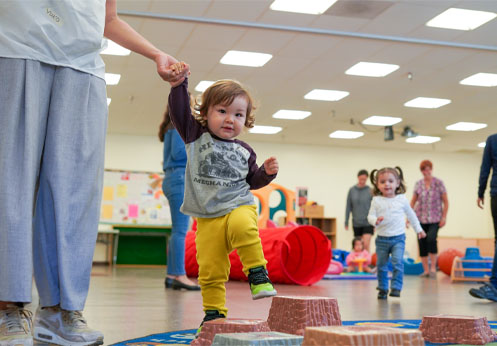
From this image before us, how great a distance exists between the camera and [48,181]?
1.71m

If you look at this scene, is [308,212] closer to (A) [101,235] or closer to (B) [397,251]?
(A) [101,235]

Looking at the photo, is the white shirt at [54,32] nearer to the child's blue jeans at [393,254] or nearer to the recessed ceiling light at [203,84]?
the child's blue jeans at [393,254]

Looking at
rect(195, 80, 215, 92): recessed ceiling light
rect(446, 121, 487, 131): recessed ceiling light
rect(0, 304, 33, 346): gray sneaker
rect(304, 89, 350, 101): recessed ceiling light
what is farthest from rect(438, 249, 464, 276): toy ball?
rect(0, 304, 33, 346): gray sneaker

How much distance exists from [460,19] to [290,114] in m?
5.37

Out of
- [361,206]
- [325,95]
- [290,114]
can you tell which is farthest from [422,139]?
[325,95]

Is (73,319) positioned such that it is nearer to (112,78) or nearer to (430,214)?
(430,214)

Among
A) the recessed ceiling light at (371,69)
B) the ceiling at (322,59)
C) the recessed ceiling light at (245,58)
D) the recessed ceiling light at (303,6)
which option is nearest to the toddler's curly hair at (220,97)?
the ceiling at (322,59)

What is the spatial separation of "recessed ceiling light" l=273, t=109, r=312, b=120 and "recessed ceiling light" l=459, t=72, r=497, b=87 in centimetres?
322

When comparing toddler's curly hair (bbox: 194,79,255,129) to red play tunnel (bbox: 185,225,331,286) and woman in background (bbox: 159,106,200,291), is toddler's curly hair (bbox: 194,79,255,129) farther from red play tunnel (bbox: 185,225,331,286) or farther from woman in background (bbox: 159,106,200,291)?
red play tunnel (bbox: 185,225,331,286)

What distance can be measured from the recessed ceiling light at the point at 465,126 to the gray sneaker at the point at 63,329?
12.0 meters

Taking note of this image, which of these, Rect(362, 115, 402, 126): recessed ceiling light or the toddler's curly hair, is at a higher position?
Rect(362, 115, 402, 126): recessed ceiling light

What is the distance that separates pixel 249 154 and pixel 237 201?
0.66 ft

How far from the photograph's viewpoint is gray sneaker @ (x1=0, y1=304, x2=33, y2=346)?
1572mm

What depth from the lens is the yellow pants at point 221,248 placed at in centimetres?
200
